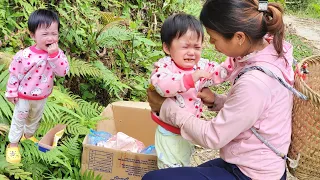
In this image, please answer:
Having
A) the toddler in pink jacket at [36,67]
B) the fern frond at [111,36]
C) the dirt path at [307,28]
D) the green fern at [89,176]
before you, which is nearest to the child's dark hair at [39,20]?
the toddler in pink jacket at [36,67]

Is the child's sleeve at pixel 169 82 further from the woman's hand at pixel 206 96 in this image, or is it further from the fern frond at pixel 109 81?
the fern frond at pixel 109 81

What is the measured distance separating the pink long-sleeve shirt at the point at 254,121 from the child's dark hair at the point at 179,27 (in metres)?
0.34

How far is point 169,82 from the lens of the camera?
8.06ft

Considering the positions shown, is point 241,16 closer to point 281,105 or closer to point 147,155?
point 281,105

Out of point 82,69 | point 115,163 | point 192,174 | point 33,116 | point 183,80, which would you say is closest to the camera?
point 183,80

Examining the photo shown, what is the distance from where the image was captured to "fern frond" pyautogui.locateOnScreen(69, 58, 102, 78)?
4199 millimetres

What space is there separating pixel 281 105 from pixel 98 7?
372cm

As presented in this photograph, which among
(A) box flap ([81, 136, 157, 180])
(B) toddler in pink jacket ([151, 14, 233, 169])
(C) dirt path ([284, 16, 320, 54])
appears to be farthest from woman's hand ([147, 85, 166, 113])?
(C) dirt path ([284, 16, 320, 54])

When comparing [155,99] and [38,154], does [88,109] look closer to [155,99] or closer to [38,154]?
[38,154]

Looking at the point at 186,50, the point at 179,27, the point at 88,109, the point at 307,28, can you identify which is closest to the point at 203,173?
the point at 186,50

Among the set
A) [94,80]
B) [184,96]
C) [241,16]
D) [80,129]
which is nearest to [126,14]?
[94,80]

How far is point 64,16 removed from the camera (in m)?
4.34

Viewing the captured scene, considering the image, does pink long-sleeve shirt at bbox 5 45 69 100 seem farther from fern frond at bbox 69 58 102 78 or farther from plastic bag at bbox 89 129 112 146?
fern frond at bbox 69 58 102 78

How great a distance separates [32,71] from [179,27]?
3.19 ft
